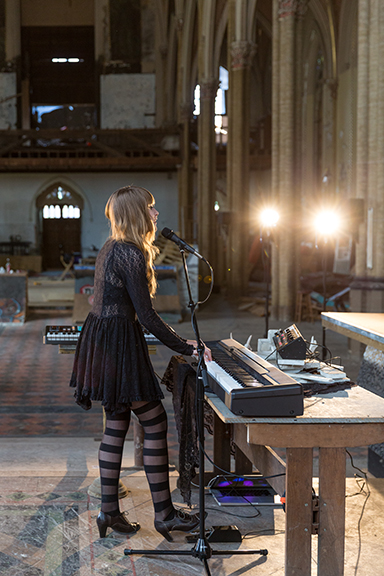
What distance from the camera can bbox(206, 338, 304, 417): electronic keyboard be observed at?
7.49 ft

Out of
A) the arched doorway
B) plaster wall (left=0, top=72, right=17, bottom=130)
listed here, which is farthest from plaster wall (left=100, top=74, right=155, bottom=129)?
the arched doorway

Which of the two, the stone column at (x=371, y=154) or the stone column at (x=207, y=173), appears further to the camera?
the stone column at (x=207, y=173)

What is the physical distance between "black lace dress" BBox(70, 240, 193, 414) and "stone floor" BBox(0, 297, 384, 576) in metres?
0.66

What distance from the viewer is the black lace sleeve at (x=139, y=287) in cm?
281

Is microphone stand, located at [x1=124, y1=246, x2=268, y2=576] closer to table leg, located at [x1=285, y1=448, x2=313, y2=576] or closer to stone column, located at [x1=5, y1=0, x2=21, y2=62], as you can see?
table leg, located at [x1=285, y1=448, x2=313, y2=576]

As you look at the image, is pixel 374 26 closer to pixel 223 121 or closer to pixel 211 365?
pixel 211 365

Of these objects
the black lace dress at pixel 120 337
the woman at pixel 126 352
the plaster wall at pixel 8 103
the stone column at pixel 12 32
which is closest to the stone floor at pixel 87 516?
the woman at pixel 126 352

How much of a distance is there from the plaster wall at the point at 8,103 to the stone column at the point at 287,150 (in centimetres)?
1694

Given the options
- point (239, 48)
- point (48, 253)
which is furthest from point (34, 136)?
point (239, 48)

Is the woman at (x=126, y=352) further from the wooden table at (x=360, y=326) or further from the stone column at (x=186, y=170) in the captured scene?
the stone column at (x=186, y=170)

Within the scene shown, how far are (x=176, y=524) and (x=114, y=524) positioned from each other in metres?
0.30

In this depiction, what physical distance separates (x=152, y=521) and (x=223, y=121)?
24.3 m

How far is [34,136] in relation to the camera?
22938mm

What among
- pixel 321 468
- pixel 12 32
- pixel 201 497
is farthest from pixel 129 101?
pixel 321 468
